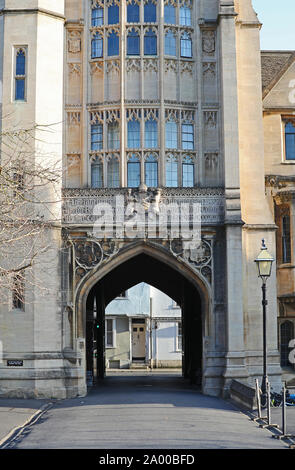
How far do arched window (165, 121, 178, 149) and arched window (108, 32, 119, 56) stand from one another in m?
3.00

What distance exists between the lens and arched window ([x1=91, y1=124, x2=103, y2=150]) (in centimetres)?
2586

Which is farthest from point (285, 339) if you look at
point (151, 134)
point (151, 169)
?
point (151, 134)

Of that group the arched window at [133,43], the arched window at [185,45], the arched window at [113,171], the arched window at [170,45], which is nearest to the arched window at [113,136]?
the arched window at [113,171]

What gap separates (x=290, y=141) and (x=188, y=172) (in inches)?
188

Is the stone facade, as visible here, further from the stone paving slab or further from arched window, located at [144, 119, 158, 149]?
the stone paving slab

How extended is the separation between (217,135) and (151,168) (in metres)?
2.48

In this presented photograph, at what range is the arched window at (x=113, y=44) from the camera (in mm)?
26091

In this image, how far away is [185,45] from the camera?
26.4 m

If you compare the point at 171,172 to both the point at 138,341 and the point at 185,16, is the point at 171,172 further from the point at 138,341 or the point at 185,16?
the point at 138,341

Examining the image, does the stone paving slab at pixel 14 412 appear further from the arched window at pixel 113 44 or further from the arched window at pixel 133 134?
the arched window at pixel 113 44

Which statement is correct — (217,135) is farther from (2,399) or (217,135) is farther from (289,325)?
(2,399)

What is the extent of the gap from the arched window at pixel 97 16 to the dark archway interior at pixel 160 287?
342 inches

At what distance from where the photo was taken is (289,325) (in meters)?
28.1

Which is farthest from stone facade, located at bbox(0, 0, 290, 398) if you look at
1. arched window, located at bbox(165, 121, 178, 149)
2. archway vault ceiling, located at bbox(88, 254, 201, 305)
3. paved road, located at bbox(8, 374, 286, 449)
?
archway vault ceiling, located at bbox(88, 254, 201, 305)
